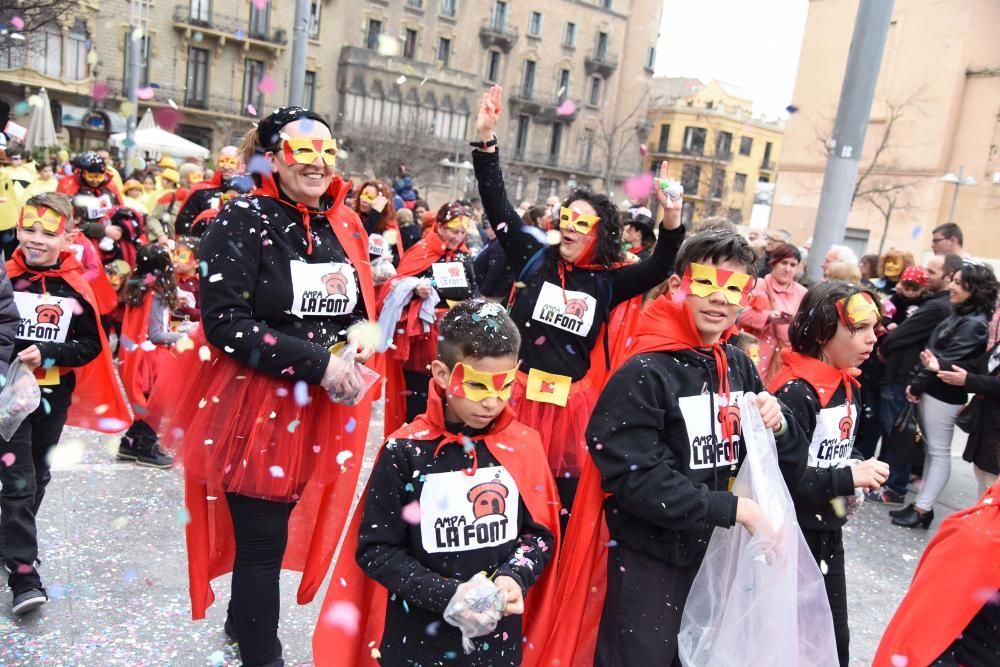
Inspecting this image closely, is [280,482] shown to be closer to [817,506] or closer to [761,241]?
[817,506]

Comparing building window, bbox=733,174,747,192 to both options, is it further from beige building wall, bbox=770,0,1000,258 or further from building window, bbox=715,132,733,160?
beige building wall, bbox=770,0,1000,258

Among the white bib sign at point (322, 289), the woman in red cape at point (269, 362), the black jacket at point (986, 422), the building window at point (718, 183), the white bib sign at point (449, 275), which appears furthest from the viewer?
the building window at point (718, 183)

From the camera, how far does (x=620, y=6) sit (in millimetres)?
54531

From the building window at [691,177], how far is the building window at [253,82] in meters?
22.2

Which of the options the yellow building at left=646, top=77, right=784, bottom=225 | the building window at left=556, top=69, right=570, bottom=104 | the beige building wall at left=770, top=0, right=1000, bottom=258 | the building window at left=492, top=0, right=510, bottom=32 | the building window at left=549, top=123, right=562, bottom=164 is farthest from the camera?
the building window at left=549, top=123, right=562, bottom=164

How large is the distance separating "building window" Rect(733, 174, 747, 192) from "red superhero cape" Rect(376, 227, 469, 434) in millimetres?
49036

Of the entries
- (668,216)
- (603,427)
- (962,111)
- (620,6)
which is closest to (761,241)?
(668,216)

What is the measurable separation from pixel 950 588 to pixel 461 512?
1.30 metres

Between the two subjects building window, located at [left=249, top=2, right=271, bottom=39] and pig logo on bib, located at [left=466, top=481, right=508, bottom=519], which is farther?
building window, located at [left=249, top=2, right=271, bottom=39]

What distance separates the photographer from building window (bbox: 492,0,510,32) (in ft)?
164

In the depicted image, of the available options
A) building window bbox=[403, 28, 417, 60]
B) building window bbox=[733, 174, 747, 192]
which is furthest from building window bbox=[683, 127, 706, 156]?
building window bbox=[403, 28, 417, 60]

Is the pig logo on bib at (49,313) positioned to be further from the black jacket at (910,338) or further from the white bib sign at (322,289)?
the black jacket at (910,338)

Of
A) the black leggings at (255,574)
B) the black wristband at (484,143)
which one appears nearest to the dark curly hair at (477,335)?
the black leggings at (255,574)

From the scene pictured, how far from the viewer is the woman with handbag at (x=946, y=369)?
5.50 meters
